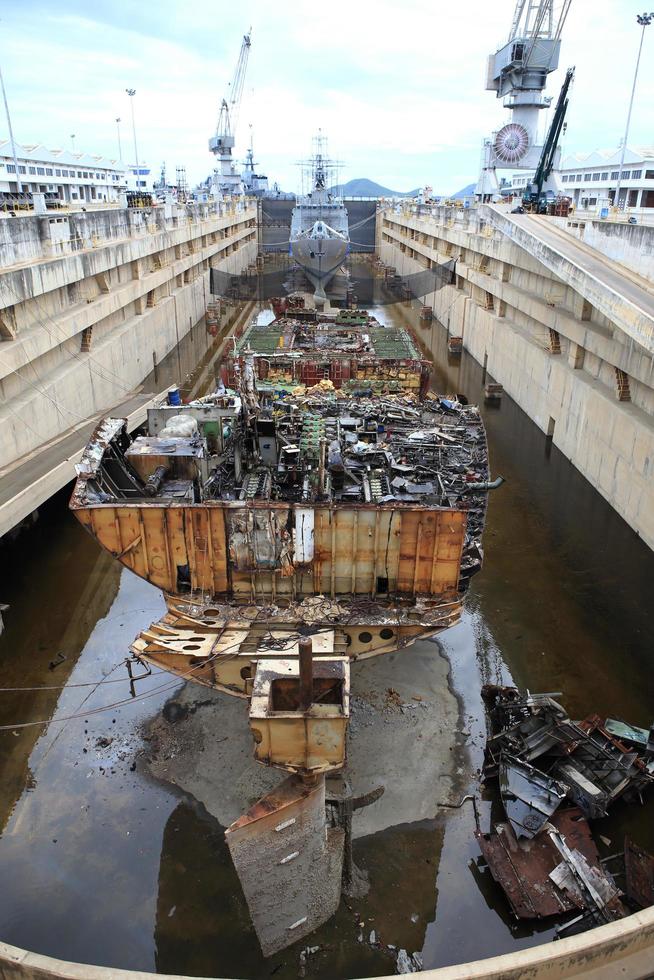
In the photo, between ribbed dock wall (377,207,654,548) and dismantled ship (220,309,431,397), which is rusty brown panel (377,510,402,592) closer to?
ribbed dock wall (377,207,654,548)

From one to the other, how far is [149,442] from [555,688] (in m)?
10.4

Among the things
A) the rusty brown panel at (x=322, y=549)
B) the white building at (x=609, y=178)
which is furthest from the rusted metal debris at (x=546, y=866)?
the white building at (x=609, y=178)

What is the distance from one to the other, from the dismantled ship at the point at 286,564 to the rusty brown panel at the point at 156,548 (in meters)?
0.03

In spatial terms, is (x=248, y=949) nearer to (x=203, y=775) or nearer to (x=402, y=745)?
(x=203, y=775)

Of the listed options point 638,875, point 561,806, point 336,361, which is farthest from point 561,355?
point 638,875

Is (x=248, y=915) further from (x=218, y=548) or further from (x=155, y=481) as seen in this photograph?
(x=155, y=481)

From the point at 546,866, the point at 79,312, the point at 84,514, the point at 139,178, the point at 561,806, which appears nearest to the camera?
the point at 546,866

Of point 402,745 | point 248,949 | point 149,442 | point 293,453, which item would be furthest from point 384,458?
point 248,949

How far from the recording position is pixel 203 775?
36.1ft

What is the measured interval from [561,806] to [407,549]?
493cm

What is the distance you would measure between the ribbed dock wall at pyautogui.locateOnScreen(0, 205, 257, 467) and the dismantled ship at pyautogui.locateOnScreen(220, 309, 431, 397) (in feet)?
18.5

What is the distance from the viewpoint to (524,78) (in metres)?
53.5

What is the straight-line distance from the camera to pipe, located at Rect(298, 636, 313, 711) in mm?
8148

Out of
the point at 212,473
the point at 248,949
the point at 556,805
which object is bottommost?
the point at 248,949
